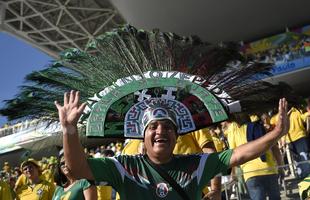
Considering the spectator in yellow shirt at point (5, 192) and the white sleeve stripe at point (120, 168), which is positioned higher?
the white sleeve stripe at point (120, 168)

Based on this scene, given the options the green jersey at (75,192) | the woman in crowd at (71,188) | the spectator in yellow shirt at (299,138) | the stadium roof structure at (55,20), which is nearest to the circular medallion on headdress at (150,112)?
the woman in crowd at (71,188)

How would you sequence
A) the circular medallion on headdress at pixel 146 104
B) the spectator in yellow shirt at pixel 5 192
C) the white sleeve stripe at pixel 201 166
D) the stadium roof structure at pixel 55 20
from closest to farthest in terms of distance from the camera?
the white sleeve stripe at pixel 201 166, the circular medallion on headdress at pixel 146 104, the spectator in yellow shirt at pixel 5 192, the stadium roof structure at pixel 55 20

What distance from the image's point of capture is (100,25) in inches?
1339

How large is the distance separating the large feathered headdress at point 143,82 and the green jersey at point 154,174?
256mm

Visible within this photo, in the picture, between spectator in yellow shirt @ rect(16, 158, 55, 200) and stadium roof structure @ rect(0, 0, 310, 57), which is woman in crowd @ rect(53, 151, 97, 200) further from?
Result: stadium roof structure @ rect(0, 0, 310, 57)

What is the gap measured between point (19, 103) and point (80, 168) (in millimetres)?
801

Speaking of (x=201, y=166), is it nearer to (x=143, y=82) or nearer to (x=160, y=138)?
(x=160, y=138)

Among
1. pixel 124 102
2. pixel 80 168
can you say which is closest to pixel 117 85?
pixel 124 102

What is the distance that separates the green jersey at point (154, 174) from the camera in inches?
94.4

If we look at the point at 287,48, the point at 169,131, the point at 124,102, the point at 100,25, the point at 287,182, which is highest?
the point at 100,25

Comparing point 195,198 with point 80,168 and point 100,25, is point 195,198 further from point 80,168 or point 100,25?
point 100,25

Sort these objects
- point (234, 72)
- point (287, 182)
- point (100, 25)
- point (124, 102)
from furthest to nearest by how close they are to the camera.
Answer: point (100, 25)
point (287, 182)
point (234, 72)
point (124, 102)

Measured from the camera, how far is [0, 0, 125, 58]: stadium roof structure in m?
30.8

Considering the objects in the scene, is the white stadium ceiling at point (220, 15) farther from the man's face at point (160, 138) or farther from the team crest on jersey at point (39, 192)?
the man's face at point (160, 138)
